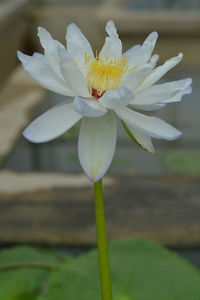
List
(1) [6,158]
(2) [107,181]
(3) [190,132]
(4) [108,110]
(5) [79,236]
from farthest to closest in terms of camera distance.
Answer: (3) [190,132]
(1) [6,158]
(2) [107,181]
(5) [79,236]
(4) [108,110]

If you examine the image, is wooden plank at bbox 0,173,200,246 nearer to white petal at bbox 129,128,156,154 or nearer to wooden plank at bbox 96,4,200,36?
white petal at bbox 129,128,156,154

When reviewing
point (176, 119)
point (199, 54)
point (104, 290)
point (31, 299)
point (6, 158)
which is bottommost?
point (199, 54)

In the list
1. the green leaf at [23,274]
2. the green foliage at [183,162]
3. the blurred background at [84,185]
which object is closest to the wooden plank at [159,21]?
the blurred background at [84,185]

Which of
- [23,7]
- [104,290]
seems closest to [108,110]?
[104,290]

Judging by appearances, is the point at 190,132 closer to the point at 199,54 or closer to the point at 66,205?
the point at 66,205

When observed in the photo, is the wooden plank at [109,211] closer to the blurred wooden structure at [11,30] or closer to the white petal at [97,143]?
the white petal at [97,143]

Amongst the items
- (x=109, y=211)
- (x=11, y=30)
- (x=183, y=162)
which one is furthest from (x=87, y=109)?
(x=11, y=30)
